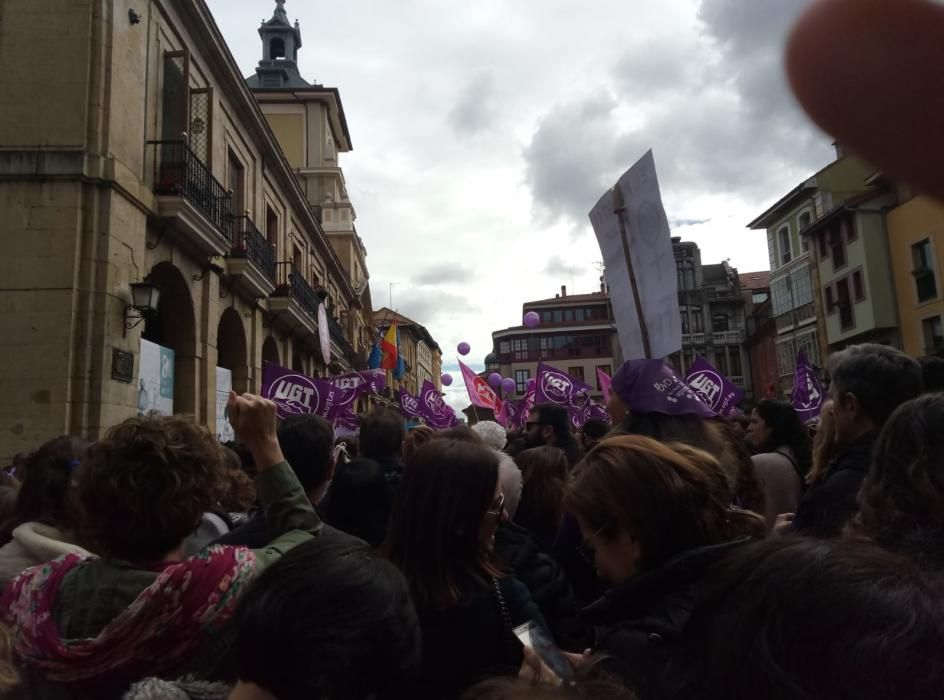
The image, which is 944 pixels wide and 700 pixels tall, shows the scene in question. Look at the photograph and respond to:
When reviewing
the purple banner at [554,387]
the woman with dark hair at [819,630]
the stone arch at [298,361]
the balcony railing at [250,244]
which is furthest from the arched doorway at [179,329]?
the woman with dark hair at [819,630]

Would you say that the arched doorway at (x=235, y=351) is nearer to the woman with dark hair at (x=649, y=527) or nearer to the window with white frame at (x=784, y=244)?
the woman with dark hair at (x=649, y=527)

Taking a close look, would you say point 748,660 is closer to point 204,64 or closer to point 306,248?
point 204,64

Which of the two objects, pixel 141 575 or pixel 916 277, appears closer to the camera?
pixel 141 575

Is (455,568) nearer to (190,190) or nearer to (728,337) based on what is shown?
(190,190)

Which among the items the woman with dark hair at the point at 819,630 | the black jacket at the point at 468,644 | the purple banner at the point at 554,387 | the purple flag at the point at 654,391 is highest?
the purple banner at the point at 554,387

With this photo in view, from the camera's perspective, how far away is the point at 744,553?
3.74ft

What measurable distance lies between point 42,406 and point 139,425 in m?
8.51

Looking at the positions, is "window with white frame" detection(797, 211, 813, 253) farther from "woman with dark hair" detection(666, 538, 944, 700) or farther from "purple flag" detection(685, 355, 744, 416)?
"woman with dark hair" detection(666, 538, 944, 700)

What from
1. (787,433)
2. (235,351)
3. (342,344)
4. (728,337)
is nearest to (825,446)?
(787,433)

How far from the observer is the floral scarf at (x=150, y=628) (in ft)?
5.44

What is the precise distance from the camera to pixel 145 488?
1.93 meters

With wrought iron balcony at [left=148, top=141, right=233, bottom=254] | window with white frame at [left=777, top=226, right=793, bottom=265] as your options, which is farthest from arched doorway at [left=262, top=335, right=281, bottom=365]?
window with white frame at [left=777, top=226, right=793, bottom=265]

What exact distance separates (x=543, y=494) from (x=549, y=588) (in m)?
1.15

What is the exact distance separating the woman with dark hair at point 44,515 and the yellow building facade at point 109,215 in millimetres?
7039
